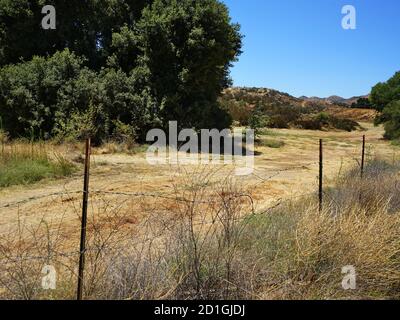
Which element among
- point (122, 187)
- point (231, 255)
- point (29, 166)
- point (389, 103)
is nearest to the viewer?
point (231, 255)

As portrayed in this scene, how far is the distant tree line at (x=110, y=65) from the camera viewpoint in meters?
17.0

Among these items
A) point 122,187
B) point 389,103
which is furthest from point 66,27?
point 389,103

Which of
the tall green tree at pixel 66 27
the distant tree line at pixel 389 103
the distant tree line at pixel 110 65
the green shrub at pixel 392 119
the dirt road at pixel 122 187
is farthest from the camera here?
the distant tree line at pixel 389 103

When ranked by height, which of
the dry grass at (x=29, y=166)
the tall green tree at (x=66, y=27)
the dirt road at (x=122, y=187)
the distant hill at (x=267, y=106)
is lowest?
the dirt road at (x=122, y=187)

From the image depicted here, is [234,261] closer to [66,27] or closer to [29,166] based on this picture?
[29,166]

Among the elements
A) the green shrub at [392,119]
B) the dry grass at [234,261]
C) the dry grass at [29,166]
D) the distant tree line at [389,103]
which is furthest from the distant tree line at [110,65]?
the distant tree line at [389,103]

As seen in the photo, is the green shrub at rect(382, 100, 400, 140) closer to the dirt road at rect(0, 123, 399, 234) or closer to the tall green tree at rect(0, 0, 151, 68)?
the dirt road at rect(0, 123, 399, 234)

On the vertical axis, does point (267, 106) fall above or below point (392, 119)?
above

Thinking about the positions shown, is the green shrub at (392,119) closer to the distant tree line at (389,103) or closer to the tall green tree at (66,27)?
the distant tree line at (389,103)

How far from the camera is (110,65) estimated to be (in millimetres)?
19109

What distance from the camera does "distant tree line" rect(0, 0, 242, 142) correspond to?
55.6ft

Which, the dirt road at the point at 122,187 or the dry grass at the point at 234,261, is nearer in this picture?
the dry grass at the point at 234,261

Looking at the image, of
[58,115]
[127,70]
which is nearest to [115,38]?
[127,70]
